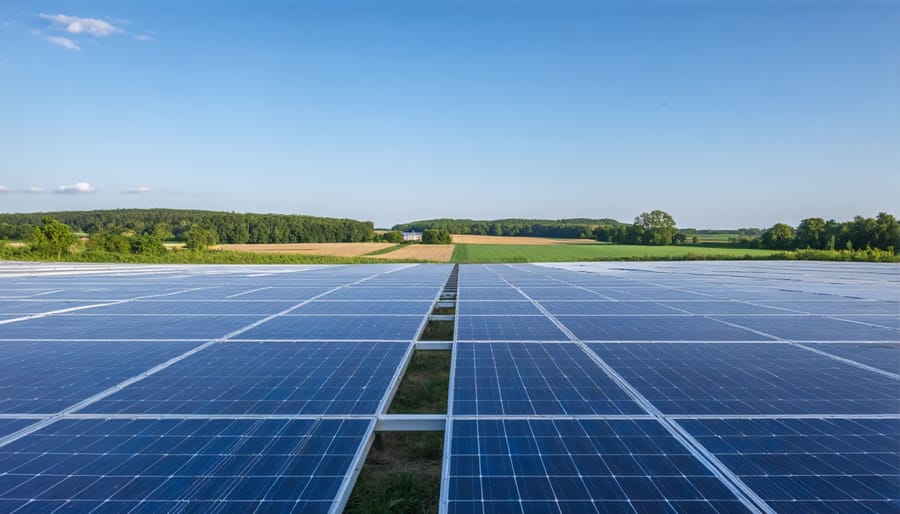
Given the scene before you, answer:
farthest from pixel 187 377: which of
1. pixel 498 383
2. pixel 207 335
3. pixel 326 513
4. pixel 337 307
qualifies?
pixel 337 307

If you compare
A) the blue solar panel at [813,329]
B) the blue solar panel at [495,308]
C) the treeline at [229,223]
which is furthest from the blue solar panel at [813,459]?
the treeline at [229,223]

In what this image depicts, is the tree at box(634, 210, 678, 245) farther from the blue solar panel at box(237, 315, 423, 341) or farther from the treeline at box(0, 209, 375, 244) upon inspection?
the blue solar panel at box(237, 315, 423, 341)

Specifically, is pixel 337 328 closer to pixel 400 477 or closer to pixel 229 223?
pixel 400 477

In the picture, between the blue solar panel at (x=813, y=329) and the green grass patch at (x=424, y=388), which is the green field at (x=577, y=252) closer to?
the blue solar panel at (x=813, y=329)

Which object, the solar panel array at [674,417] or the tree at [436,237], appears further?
the tree at [436,237]

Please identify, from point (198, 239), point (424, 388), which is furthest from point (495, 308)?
point (198, 239)

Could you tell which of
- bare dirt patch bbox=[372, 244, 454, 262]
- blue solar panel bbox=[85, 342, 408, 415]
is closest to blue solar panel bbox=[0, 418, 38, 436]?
blue solar panel bbox=[85, 342, 408, 415]
